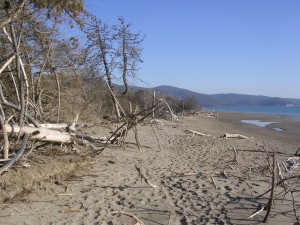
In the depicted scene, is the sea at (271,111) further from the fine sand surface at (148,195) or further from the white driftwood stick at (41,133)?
the white driftwood stick at (41,133)

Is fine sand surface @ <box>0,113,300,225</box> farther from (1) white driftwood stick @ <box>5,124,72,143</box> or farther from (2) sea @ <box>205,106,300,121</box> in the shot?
(2) sea @ <box>205,106,300,121</box>

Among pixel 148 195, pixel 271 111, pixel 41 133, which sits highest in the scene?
pixel 41 133

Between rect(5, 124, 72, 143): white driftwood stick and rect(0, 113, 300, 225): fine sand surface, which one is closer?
rect(0, 113, 300, 225): fine sand surface

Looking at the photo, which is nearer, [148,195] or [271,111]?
[148,195]

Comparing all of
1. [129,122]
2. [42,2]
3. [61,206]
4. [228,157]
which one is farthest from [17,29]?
[228,157]

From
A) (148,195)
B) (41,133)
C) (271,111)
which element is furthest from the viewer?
(271,111)

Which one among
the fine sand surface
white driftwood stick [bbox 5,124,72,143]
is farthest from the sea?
white driftwood stick [bbox 5,124,72,143]

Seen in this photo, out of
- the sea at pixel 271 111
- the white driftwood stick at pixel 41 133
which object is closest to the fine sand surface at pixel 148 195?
the white driftwood stick at pixel 41 133

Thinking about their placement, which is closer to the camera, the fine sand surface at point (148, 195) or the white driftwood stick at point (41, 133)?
the fine sand surface at point (148, 195)

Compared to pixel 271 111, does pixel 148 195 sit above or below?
below

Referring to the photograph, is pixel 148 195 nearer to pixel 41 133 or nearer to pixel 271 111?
pixel 41 133

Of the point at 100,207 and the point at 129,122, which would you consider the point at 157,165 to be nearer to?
the point at 129,122

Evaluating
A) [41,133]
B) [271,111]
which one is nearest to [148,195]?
[41,133]

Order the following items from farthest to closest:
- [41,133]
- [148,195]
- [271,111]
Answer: [271,111] → [41,133] → [148,195]
